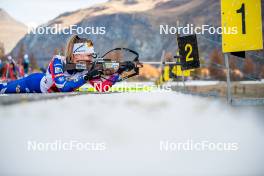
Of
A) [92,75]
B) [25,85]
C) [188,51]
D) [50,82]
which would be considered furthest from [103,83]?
[188,51]

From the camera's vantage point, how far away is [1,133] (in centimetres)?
137

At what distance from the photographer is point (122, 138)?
1.43m

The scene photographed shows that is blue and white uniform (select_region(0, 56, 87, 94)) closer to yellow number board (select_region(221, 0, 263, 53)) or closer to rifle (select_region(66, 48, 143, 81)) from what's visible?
rifle (select_region(66, 48, 143, 81))

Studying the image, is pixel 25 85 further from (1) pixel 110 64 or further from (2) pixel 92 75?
(1) pixel 110 64

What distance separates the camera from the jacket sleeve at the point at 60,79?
3.25m

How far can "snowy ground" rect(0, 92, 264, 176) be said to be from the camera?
1.25 metres

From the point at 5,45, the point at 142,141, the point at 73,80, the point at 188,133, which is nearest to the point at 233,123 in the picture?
the point at 188,133

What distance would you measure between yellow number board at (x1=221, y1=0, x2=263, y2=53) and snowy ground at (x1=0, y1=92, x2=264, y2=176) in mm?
1352

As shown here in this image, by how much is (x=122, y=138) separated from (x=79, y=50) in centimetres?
188

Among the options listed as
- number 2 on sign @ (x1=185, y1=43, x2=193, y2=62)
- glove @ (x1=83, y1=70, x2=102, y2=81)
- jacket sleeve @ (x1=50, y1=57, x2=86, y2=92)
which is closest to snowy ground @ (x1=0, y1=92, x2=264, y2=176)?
glove @ (x1=83, y1=70, x2=102, y2=81)

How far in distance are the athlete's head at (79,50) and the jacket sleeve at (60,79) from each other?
115 mm

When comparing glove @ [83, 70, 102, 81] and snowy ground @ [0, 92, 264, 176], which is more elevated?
glove @ [83, 70, 102, 81]

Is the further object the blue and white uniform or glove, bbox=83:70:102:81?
Answer: the blue and white uniform

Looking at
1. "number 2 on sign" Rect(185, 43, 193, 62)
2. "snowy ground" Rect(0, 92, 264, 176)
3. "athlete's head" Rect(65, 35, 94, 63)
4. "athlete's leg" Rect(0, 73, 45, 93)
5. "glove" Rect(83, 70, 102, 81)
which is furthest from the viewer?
"number 2 on sign" Rect(185, 43, 193, 62)
